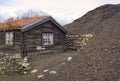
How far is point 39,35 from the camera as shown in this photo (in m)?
25.9

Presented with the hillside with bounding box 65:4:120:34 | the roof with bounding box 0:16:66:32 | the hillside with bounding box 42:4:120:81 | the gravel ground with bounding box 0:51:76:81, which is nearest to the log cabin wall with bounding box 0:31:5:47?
the roof with bounding box 0:16:66:32

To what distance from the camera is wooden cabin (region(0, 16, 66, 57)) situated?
24.5 meters

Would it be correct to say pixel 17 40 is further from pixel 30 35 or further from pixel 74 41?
pixel 74 41

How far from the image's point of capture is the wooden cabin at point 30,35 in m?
24.5

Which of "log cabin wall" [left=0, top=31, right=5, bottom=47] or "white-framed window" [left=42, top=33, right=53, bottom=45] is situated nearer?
"white-framed window" [left=42, top=33, right=53, bottom=45]

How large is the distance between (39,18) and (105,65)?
1164 cm

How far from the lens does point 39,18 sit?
26.2 metres

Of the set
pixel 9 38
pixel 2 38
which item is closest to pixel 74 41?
pixel 9 38

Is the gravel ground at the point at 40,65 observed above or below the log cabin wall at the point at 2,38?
below

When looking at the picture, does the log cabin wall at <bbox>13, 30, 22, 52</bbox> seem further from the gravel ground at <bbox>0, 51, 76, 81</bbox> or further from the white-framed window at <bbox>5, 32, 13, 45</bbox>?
the gravel ground at <bbox>0, 51, 76, 81</bbox>

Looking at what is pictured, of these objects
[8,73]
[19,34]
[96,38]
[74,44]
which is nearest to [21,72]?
[8,73]

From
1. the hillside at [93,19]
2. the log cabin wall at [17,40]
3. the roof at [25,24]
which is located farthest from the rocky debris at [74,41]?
the log cabin wall at [17,40]

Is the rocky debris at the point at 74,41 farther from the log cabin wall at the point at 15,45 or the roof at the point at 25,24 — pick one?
the log cabin wall at the point at 15,45

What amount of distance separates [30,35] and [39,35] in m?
1.17
